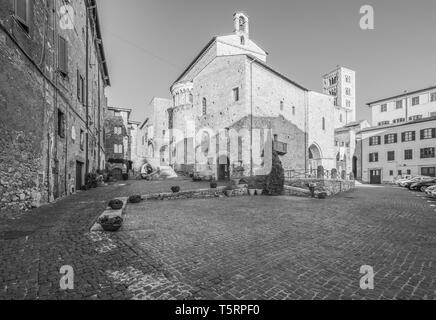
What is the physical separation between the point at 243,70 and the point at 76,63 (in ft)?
49.6

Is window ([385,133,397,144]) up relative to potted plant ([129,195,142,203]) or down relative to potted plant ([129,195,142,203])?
up

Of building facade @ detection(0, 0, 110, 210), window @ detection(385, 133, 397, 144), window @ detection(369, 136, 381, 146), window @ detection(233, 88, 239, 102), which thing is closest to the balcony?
window @ detection(233, 88, 239, 102)

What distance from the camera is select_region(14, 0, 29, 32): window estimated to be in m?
7.52

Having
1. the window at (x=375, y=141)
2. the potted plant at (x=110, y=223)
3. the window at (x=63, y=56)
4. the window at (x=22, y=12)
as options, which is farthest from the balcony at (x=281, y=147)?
the window at (x=375, y=141)

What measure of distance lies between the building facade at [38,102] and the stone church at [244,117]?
14048mm

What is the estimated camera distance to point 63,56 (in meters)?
11.4

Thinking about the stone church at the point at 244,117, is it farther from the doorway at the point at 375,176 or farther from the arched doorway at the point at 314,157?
the doorway at the point at 375,176

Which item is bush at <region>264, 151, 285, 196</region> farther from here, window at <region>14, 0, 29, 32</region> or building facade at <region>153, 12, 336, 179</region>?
window at <region>14, 0, 29, 32</region>

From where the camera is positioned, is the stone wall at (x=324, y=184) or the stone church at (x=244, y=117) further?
the stone church at (x=244, y=117)

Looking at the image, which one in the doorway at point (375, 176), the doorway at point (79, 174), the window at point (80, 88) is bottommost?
the doorway at point (375, 176)

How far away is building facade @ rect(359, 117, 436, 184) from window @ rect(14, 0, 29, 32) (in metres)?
44.0

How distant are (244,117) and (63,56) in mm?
16008

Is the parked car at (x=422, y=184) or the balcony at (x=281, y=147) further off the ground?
the balcony at (x=281, y=147)

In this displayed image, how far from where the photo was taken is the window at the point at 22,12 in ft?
24.7
